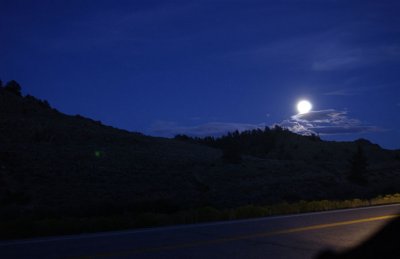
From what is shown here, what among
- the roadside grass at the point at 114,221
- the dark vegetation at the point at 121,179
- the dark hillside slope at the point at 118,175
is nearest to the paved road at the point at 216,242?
the roadside grass at the point at 114,221

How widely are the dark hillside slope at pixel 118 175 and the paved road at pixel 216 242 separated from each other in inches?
433

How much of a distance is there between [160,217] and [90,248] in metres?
6.06

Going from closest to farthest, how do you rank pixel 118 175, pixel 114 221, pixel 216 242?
pixel 216 242 → pixel 114 221 → pixel 118 175

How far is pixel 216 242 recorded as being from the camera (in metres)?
9.58

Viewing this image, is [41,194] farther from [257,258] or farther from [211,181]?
[257,258]

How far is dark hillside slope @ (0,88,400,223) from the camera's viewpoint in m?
29.0

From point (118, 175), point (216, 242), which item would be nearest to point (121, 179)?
point (118, 175)

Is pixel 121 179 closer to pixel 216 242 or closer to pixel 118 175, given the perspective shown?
pixel 118 175

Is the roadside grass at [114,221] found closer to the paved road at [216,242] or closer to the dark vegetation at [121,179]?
the dark vegetation at [121,179]

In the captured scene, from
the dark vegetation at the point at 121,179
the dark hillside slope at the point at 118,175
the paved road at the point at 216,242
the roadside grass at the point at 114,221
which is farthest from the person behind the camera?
the dark hillside slope at the point at 118,175

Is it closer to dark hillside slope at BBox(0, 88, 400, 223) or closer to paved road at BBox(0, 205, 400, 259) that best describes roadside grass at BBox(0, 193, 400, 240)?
paved road at BBox(0, 205, 400, 259)

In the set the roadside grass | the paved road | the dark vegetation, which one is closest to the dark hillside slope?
the dark vegetation

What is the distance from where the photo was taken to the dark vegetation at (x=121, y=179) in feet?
67.3

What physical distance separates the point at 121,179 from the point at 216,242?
29020mm
